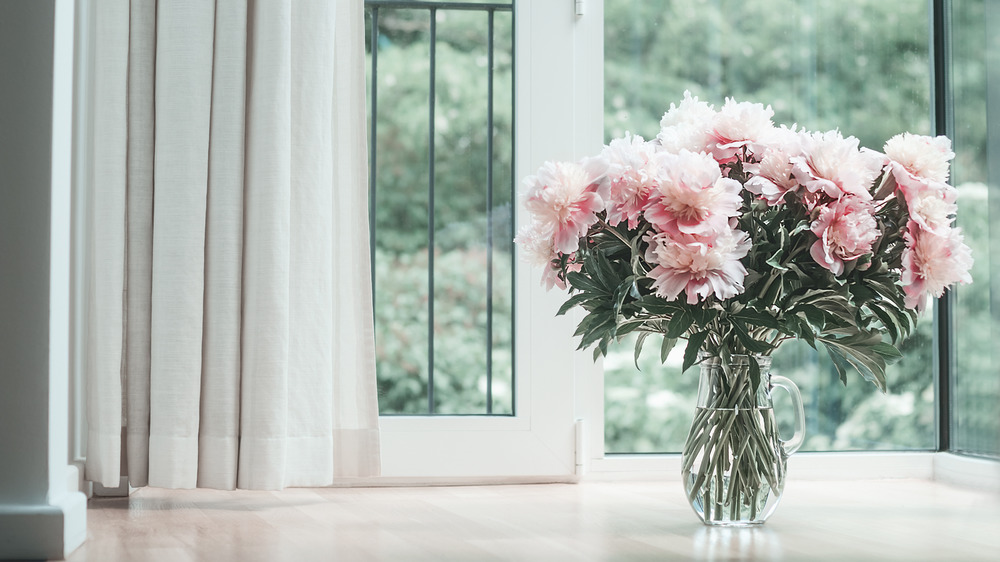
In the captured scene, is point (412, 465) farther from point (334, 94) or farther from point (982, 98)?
point (982, 98)

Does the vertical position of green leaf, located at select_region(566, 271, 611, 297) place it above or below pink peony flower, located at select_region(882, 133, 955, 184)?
below

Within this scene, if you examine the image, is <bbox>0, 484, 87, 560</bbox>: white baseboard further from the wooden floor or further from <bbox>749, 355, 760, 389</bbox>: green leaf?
<bbox>749, 355, 760, 389</bbox>: green leaf

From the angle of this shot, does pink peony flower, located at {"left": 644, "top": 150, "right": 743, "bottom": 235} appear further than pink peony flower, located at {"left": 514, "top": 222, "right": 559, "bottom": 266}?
No

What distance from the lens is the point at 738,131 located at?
1.08 meters

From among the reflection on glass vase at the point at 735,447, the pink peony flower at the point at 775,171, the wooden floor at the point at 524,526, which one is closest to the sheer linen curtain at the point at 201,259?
the wooden floor at the point at 524,526

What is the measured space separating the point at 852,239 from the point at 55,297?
2.81ft

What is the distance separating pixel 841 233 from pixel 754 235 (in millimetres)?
95

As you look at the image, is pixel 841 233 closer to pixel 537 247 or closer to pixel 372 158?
pixel 537 247

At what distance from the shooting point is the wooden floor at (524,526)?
1.02 m

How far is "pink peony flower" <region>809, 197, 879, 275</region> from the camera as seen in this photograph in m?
0.98

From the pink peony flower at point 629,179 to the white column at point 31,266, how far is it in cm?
61

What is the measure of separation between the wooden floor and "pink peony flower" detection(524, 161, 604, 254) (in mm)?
359

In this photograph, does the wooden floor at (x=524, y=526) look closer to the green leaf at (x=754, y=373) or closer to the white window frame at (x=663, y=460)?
the white window frame at (x=663, y=460)

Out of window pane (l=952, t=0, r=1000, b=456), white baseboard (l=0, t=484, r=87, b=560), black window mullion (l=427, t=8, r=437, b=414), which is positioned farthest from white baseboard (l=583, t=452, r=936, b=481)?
white baseboard (l=0, t=484, r=87, b=560)
